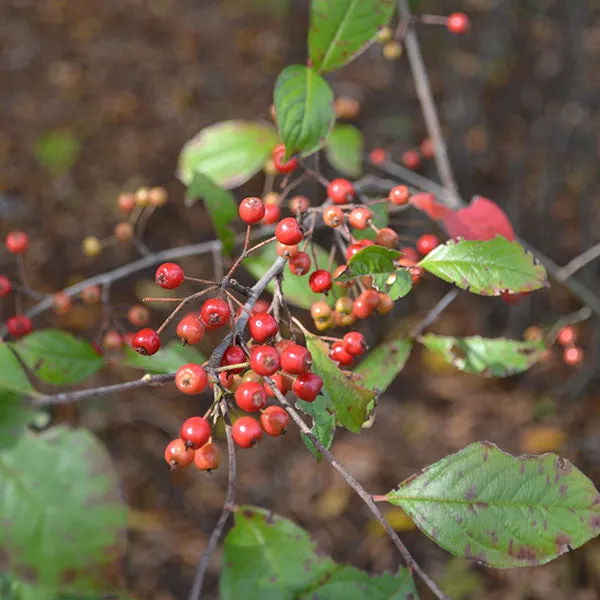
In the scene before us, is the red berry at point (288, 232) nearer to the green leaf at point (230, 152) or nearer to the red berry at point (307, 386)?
the red berry at point (307, 386)

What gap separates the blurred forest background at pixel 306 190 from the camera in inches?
150

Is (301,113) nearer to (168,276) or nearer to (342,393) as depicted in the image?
(168,276)

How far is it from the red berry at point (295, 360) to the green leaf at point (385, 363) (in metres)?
0.59

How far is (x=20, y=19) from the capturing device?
6.61 metres

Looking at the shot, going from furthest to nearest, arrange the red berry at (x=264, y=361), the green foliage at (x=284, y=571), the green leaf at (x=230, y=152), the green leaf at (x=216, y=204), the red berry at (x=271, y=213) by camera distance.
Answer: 1. the green leaf at (x=230, y=152)
2. the green leaf at (x=216, y=204)
3. the red berry at (x=271, y=213)
4. the green foliage at (x=284, y=571)
5. the red berry at (x=264, y=361)

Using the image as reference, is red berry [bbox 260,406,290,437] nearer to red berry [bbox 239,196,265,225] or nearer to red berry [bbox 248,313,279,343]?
red berry [bbox 248,313,279,343]

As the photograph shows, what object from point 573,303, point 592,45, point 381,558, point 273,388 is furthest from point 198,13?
point 273,388

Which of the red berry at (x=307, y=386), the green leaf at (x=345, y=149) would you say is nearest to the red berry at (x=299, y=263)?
the red berry at (x=307, y=386)

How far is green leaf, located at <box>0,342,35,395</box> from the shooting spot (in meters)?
1.23

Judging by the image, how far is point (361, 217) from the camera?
56.7 inches

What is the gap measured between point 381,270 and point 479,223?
1.49 ft

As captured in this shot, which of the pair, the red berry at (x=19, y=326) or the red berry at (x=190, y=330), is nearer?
the red berry at (x=190, y=330)

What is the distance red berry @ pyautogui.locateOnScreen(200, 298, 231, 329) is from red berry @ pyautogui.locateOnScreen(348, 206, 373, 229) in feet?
1.40

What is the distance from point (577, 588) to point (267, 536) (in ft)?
8.95
